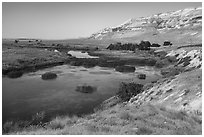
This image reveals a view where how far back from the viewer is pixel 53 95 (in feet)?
97.2

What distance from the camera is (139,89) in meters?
29.2

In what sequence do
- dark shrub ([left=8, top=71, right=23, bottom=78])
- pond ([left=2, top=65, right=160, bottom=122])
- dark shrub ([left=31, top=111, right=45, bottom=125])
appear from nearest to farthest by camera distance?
1. dark shrub ([left=31, top=111, right=45, bottom=125])
2. pond ([left=2, top=65, right=160, bottom=122])
3. dark shrub ([left=8, top=71, right=23, bottom=78])

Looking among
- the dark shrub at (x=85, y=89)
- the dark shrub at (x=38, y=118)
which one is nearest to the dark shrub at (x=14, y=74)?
the dark shrub at (x=85, y=89)

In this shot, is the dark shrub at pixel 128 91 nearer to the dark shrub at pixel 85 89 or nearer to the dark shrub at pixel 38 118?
the dark shrub at pixel 85 89

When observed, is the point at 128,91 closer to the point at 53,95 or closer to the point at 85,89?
the point at 85,89

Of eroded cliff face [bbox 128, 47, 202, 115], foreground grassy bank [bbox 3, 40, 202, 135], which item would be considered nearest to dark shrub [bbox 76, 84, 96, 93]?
foreground grassy bank [bbox 3, 40, 202, 135]

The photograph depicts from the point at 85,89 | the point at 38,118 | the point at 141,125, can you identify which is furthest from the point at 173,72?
the point at 141,125

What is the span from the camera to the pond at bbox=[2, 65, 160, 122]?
24.1 metres

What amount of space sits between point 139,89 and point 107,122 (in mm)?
16024

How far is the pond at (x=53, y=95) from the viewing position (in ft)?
79.0

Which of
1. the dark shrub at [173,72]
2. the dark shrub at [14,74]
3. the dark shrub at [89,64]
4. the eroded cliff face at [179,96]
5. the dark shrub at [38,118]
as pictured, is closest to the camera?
the eroded cliff face at [179,96]

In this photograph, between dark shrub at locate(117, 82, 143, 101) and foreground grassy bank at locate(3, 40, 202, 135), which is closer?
foreground grassy bank at locate(3, 40, 202, 135)

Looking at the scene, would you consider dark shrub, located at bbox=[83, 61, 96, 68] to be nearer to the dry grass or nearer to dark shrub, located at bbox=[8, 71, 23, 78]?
dark shrub, located at bbox=[8, 71, 23, 78]

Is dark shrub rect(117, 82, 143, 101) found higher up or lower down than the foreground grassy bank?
lower down
